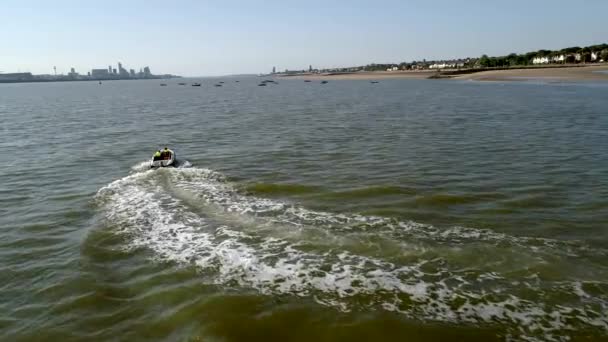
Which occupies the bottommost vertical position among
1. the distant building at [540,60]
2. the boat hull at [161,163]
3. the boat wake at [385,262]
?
the boat wake at [385,262]

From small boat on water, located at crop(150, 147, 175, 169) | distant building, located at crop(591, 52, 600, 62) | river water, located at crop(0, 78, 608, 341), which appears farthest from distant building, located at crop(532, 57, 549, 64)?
small boat on water, located at crop(150, 147, 175, 169)

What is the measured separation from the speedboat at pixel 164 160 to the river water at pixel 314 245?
0.72 meters

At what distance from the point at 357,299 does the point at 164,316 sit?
4.76m

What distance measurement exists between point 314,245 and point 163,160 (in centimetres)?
1493

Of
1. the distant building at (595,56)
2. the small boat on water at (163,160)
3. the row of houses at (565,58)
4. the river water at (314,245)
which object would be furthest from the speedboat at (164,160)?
the distant building at (595,56)

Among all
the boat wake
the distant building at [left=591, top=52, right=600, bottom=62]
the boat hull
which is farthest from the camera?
the distant building at [left=591, top=52, right=600, bottom=62]

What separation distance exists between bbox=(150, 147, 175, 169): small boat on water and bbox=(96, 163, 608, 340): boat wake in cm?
775

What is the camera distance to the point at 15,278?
12.0 m

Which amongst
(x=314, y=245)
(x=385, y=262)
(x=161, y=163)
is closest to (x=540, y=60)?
(x=161, y=163)

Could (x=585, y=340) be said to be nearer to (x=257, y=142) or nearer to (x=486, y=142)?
(x=486, y=142)

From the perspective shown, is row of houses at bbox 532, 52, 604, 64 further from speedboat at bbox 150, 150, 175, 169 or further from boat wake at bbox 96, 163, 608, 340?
boat wake at bbox 96, 163, 608, 340

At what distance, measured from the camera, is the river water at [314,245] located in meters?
9.66

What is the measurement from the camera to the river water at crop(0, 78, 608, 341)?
380 inches

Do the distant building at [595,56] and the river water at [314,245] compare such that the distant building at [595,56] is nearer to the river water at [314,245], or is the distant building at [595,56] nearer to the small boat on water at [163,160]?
the river water at [314,245]
